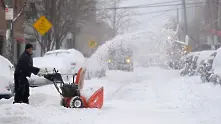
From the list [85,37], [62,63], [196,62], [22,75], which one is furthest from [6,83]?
[85,37]

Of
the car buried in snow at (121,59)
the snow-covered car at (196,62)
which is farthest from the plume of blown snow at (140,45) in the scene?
the snow-covered car at (196,62)

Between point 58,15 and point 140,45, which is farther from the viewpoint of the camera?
point 58,15

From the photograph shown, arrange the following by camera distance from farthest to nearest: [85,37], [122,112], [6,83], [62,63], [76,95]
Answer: [85,37] < [62,63] < [6,83] < [76,95] < [122,112]

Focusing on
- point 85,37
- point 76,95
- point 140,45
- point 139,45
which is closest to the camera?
point 76,95

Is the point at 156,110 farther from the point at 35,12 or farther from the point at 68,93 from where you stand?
the point at 35,12

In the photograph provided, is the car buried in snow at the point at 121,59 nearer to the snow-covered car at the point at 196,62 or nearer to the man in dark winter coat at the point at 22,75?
the snow-covered car at the point at 196,62

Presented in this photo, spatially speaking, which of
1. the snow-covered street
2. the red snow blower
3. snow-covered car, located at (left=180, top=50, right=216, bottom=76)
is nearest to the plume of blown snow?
snow-covered car, located at (left=180, top=50, right=216, bottom=76)

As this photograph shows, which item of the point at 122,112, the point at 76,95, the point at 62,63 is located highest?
the point at 62,63

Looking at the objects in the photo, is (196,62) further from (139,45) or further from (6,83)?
(6,83)

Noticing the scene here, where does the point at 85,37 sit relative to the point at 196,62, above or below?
above

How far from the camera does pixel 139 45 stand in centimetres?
2752

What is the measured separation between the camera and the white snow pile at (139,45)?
19875 mm

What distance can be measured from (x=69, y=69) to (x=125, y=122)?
940 centimetres

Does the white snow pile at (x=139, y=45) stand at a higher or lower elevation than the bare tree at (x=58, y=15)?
lower
